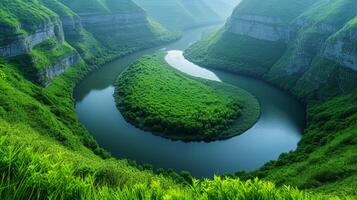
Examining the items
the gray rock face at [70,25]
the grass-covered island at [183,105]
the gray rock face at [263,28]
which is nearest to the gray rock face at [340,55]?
the grass-covered island at [183,105]

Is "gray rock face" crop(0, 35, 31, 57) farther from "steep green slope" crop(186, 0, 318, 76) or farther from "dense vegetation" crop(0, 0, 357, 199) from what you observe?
"steep green slope" crop(186, 0, 318, 76)

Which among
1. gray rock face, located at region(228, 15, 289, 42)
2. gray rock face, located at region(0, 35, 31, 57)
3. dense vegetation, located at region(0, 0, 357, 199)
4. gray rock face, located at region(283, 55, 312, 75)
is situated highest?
gray rock face, located at region(228, 15, 289, 42)

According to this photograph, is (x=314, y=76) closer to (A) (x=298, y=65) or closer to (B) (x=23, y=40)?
(A) (x=298, y=65)

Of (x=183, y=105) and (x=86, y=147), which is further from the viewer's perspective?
(x=183, y=105)

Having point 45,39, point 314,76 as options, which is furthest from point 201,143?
point 45,39

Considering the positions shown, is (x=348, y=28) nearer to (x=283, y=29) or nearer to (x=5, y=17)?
(x=283, y=29)

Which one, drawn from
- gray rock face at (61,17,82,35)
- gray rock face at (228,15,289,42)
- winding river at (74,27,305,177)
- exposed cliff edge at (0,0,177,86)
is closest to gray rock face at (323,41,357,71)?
winding river at (74,27,305,177)
